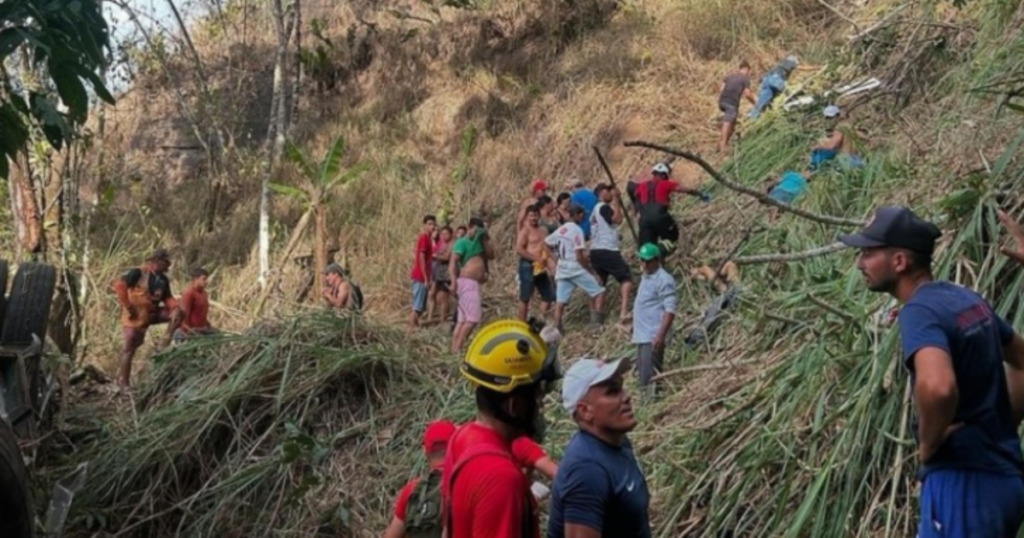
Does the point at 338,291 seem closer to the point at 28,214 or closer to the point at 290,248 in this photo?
the point at 28,214

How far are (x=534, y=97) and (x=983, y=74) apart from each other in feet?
38.2

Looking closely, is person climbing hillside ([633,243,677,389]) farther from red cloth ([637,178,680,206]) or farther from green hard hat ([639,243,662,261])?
red cloth ([637,178,680,206])

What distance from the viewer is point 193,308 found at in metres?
10.9

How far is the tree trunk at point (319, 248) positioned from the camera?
53.9ft

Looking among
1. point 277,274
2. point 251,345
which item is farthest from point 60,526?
point 277,274

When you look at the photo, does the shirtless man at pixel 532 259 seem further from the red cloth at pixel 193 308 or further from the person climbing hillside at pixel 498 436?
the person climbing hillside at pixel 498 436

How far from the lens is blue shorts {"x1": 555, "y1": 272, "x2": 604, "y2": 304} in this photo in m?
11.2

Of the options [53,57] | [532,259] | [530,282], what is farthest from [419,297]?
[53,57]

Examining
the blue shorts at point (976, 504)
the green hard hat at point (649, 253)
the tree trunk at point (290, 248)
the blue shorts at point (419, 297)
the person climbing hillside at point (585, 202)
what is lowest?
the tree trunk at point (290, 248)

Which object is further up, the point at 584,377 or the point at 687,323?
the point at 584,377

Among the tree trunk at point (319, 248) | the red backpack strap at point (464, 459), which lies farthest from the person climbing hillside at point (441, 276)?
the red backpack strap at point (464, 459)

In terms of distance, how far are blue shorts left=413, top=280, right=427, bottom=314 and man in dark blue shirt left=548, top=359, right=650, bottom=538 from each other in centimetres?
1033

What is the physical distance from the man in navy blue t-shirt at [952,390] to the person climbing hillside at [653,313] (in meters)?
4.71

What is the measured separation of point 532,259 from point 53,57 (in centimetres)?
839
